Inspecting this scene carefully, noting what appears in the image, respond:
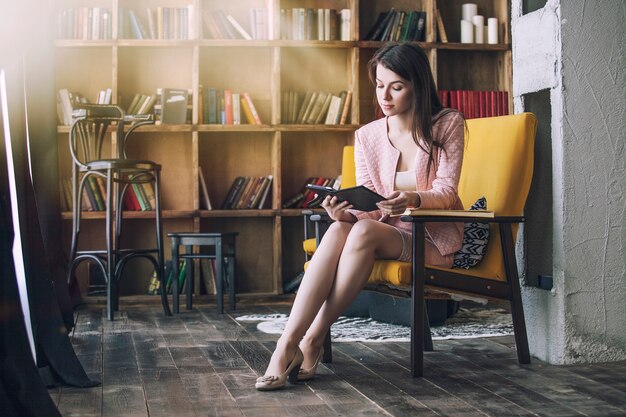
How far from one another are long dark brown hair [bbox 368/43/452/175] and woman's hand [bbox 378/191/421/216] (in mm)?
214

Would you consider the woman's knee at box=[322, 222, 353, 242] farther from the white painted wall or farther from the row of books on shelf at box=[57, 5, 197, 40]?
the row of books on shelf at box=[57, 5, 197, 40]

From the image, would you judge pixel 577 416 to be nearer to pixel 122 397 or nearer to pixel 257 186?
pixel 122 397

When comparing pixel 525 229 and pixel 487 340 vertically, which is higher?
pixel 525 229

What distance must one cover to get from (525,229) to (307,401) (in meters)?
1.29

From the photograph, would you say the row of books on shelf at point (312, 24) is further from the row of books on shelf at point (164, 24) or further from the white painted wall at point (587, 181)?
the white painted wall at point (587, 181)

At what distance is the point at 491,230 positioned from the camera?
3.22 metres

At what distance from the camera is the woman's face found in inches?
123

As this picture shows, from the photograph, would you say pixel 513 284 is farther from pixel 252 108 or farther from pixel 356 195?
pixel 252 108

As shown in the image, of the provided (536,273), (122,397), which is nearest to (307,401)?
(122,397)

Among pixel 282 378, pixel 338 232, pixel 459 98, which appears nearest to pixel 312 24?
pixel 459 98

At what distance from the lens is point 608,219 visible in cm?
317

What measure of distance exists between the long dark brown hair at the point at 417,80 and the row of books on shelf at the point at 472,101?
2.85 meters

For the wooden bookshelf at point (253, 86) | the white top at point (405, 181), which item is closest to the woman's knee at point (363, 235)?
the white top at point (405, 181)

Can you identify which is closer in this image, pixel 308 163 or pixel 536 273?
pixel 536 273
